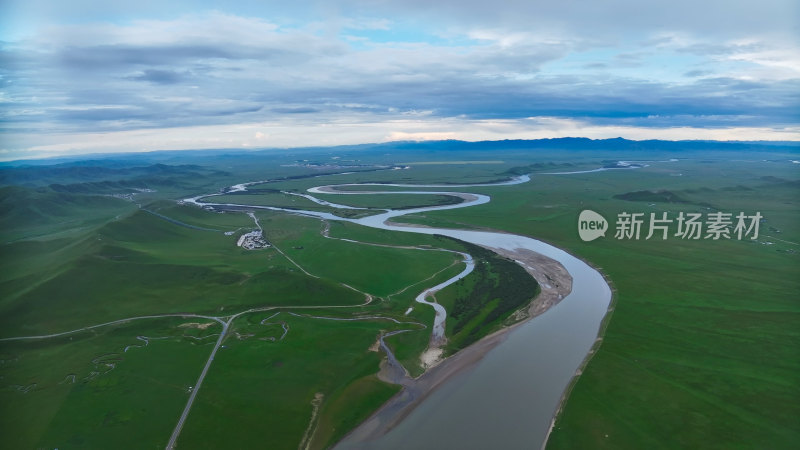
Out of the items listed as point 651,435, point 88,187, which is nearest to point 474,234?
point 651,435

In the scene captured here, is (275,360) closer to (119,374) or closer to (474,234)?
(119,374)

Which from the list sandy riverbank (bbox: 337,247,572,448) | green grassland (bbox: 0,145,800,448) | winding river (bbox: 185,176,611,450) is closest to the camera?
winding river (bbox: 185,176,611,450)

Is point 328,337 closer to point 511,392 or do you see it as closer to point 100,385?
point 511,392

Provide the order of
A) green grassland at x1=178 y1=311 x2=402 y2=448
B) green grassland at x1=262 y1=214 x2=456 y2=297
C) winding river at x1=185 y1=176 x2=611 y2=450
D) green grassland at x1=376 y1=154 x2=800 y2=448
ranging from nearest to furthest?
winding river at x1=185 y1=176 x2=611 y2=450 < green grassland at x1=376 y1=154 x2=800 y2=448 < green grassland at x1=178 y1=311 x2=402 y2=448 < green grassland at x1=262 y1=214 x2=456 y2=297

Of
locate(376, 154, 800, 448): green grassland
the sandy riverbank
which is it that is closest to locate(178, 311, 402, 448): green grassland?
the sandy riverbank

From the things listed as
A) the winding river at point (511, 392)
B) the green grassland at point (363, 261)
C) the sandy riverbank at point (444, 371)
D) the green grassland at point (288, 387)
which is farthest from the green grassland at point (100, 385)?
the green grassland at point (363, 261)

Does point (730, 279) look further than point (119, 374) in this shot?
Yes

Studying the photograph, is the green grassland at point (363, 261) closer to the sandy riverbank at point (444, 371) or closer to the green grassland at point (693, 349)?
the sandy riverbank at point (444, 371)

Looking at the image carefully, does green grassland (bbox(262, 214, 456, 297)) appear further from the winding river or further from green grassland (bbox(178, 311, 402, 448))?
the winding river

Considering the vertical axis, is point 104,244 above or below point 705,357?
above
